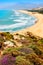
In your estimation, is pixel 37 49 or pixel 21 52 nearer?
pixel 21 52

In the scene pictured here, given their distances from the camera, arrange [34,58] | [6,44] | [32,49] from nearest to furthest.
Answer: [34,58] < [32,49] < [6,44]

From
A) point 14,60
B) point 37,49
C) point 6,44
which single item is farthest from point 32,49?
point 6,44

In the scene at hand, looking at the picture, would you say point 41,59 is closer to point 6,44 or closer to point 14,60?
point 14,60

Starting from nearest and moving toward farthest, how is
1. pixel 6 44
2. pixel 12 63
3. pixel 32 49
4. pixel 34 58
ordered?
pixel 12 63, pixel 34 58, pixel 32 49, pixel 6 44

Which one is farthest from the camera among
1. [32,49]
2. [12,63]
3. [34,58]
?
[32,49]

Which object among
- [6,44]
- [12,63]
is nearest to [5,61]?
[12,63]

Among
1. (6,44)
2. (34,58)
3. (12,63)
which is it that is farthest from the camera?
(6,44)

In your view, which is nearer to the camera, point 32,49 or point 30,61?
point 30,61

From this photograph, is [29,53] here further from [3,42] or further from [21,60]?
[3,42]
